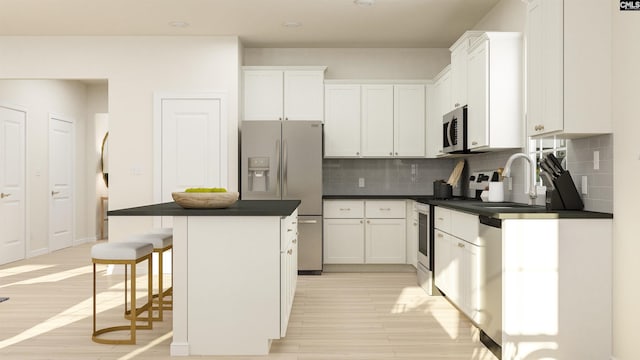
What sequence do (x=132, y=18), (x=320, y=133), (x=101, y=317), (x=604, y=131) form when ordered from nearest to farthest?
(x=604, y=131) < (x=101, y=317) < (x=132, y=18) < (x=320, y=133)

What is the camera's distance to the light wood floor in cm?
333

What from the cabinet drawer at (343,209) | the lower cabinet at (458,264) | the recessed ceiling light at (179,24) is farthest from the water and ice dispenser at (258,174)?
the lower cabinet at (458,264)

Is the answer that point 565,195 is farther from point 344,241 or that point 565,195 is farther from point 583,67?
point 344,241

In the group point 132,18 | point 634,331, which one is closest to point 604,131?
point 634,331

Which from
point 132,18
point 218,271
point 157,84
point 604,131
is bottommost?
point 218,271

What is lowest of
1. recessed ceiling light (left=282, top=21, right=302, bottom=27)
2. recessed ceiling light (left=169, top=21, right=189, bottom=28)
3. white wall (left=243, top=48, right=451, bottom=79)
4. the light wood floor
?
the light wood floor

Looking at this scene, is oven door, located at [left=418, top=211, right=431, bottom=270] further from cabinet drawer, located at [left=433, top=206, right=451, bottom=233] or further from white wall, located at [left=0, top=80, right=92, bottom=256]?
white wall, located at [left=0, top=80, right=92, bottom=256]

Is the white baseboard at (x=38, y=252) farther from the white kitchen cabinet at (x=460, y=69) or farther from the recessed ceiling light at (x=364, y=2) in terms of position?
the white kitchen cabinet at (x=460, y=69)

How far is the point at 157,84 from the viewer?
6121 mm

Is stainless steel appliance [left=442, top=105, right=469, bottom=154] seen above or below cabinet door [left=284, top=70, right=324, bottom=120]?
below

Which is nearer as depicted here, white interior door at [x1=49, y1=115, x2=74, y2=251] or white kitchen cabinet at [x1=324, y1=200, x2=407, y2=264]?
white kitchen cabinet at [x1=324, y1=200, x2=407, y2=264]

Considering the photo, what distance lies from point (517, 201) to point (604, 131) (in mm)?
1409

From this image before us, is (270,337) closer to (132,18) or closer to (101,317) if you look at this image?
(101,317)

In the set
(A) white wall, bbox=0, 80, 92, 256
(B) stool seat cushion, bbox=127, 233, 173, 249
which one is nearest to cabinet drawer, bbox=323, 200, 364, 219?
(B) stool seat cushion, bbox=127, 233, 173, 249
